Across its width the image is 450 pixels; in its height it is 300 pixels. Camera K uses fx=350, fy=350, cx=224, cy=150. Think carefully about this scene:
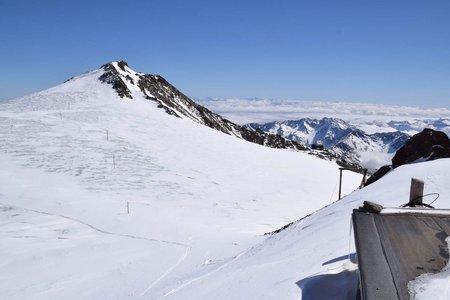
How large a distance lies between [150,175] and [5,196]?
797 centimetres

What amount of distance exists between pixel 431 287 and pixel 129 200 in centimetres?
1610

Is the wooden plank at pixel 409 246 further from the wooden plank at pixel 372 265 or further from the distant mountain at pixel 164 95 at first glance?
the distant mountain at pixel 164 95

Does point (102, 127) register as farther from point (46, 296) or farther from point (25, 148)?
point (46, 296)

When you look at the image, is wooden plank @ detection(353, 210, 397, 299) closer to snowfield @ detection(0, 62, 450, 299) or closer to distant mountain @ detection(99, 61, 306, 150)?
snowfield @ detection(0, 62, 450, 299)

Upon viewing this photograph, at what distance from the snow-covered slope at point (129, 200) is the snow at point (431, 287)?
3391mm

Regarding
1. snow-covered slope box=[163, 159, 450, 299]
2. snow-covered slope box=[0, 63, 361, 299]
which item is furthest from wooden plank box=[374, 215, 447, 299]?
snow-covered slope box=[0, 63, 361, 299]

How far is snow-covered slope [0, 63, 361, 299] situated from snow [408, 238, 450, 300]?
339 centimetres

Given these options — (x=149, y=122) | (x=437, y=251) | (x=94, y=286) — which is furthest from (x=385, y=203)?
(x=149, y=122)

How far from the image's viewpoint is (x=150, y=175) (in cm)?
2159

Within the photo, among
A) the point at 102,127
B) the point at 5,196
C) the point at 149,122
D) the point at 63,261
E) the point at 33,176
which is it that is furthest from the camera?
the point at 149,122

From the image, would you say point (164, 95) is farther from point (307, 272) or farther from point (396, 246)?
point (396, 246)

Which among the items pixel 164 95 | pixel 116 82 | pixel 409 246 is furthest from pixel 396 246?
pixel 164 95

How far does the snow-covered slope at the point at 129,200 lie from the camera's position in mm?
9828

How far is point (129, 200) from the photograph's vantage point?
17469 millimetres
